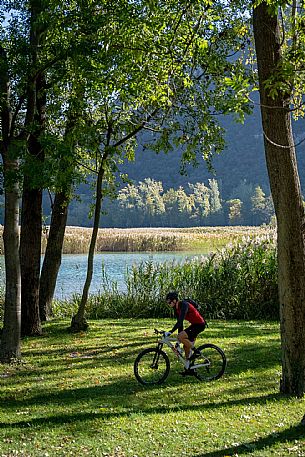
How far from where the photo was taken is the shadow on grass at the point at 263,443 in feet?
18.1

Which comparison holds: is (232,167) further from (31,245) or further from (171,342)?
(171,342)

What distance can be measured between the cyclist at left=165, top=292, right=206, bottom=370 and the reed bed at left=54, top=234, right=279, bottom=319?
24.2ft

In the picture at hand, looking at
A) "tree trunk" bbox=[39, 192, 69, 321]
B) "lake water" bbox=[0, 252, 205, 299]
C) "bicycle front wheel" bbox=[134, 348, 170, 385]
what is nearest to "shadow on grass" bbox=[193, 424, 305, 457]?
Answer: "bicycle front wheel" bbox=[134, 348, 170, 385]

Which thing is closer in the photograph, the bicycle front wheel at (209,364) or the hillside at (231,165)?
the bicycle front wheel at (209,364)

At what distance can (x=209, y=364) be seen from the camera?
8477mm

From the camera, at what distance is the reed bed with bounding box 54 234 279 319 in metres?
15.5

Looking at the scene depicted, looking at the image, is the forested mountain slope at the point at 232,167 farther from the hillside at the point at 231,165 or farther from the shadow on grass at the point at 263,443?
the shadow on grass at the point at 263,443

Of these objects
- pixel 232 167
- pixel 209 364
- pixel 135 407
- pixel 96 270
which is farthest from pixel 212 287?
pixel 232 167

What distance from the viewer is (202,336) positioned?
39.7 feet

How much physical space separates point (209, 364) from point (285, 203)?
2.55 m

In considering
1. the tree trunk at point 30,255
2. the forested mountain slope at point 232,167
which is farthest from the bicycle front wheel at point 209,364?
the forested mountain slope at point 232,167

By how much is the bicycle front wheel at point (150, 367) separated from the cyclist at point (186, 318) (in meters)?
0.36

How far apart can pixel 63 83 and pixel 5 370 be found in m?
4.85

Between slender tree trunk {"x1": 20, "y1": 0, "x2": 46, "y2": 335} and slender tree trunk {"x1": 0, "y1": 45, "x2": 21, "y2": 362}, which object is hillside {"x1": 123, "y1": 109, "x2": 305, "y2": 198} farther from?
slender tree trunk {"x1": 0, "y1": 45, "x2": 21, "y2": 362}
